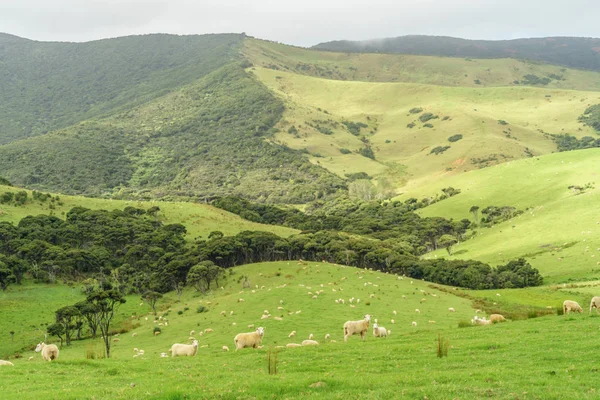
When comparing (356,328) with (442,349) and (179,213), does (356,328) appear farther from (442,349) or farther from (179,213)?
(179,213)

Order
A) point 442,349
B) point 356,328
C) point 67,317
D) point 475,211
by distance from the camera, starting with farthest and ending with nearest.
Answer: point 475,211, point 67,317, point 356,328, point 442,349

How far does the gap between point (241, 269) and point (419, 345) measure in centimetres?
5698

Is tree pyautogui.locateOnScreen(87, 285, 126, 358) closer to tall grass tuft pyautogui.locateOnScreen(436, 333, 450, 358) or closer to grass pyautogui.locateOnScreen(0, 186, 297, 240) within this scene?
tall grass tuft pyautogui.locateOnScreen(436, 333, 450, 358)

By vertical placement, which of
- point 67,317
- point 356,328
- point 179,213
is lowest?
point 67,317

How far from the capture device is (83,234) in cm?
9550

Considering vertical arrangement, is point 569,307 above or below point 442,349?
below

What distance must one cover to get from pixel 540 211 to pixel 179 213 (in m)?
85.7

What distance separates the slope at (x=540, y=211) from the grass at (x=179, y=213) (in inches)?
1842

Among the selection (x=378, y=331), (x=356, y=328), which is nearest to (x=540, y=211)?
(x=378, y=331)

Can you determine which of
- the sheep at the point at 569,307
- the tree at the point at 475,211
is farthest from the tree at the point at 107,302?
the tree at the point at 475,211

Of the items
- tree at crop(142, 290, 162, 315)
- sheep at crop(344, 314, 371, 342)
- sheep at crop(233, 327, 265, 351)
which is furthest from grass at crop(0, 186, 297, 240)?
sheep at crop(233, 327, 265, 351)

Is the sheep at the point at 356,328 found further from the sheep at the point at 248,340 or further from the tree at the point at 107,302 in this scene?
the tree at the point at 107,302

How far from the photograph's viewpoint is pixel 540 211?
402 feet

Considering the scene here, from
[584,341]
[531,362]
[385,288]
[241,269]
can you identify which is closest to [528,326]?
[584,341]
